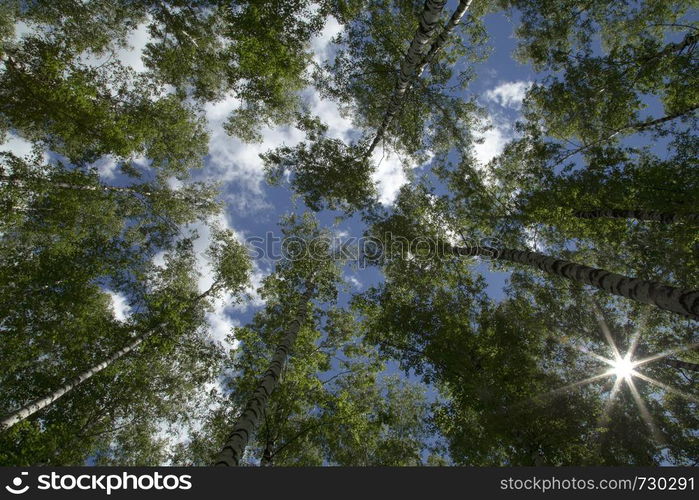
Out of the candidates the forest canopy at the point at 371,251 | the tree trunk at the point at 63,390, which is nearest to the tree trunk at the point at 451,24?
the forest canopy at the point at 371,251

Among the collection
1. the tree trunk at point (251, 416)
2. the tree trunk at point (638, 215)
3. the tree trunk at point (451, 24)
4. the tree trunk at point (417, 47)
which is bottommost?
the tree trunk at point (251, 416)

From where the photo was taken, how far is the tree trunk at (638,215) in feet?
27.9

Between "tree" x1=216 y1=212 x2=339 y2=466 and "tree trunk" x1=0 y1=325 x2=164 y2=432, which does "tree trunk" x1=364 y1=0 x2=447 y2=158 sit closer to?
"tree" x1=216 y1=212 x2=339 y2=466

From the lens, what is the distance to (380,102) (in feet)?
43.9

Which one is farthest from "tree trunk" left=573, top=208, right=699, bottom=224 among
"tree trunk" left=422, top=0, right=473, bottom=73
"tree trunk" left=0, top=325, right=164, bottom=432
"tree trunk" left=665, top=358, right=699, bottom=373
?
"tree trunk" left=0, top=325, right=164, bottom=432

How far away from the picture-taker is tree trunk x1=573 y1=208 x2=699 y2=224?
849cm

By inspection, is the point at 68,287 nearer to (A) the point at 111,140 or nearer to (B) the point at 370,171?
(A) the point at 111,140

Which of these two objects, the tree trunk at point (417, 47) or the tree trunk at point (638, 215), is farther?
the tree trunk at point (638, 215)

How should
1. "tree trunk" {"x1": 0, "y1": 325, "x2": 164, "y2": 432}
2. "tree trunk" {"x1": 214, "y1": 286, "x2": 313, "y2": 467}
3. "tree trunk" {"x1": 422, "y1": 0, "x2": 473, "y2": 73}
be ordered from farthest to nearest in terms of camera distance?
"tree trunk" {"x1": 422, "y1": 0, "x2": 473, "y2": 73} < "tree trunk" {"x1": 0, "y1": 325, "x2": 164, "y2": 432} < "tree trunk" {"x1": 214, "y1": 286, "x2": 313, "y2": 467}

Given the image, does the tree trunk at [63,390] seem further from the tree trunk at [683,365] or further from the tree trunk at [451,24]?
the tree trunk at [683,365]

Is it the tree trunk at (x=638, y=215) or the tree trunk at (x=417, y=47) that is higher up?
the tree trunk at (x=417, y=47)

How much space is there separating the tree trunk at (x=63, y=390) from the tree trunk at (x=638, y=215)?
16665mm

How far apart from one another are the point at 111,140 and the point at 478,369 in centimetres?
1386

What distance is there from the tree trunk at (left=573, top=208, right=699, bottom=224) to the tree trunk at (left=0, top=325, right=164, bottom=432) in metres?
16.7
